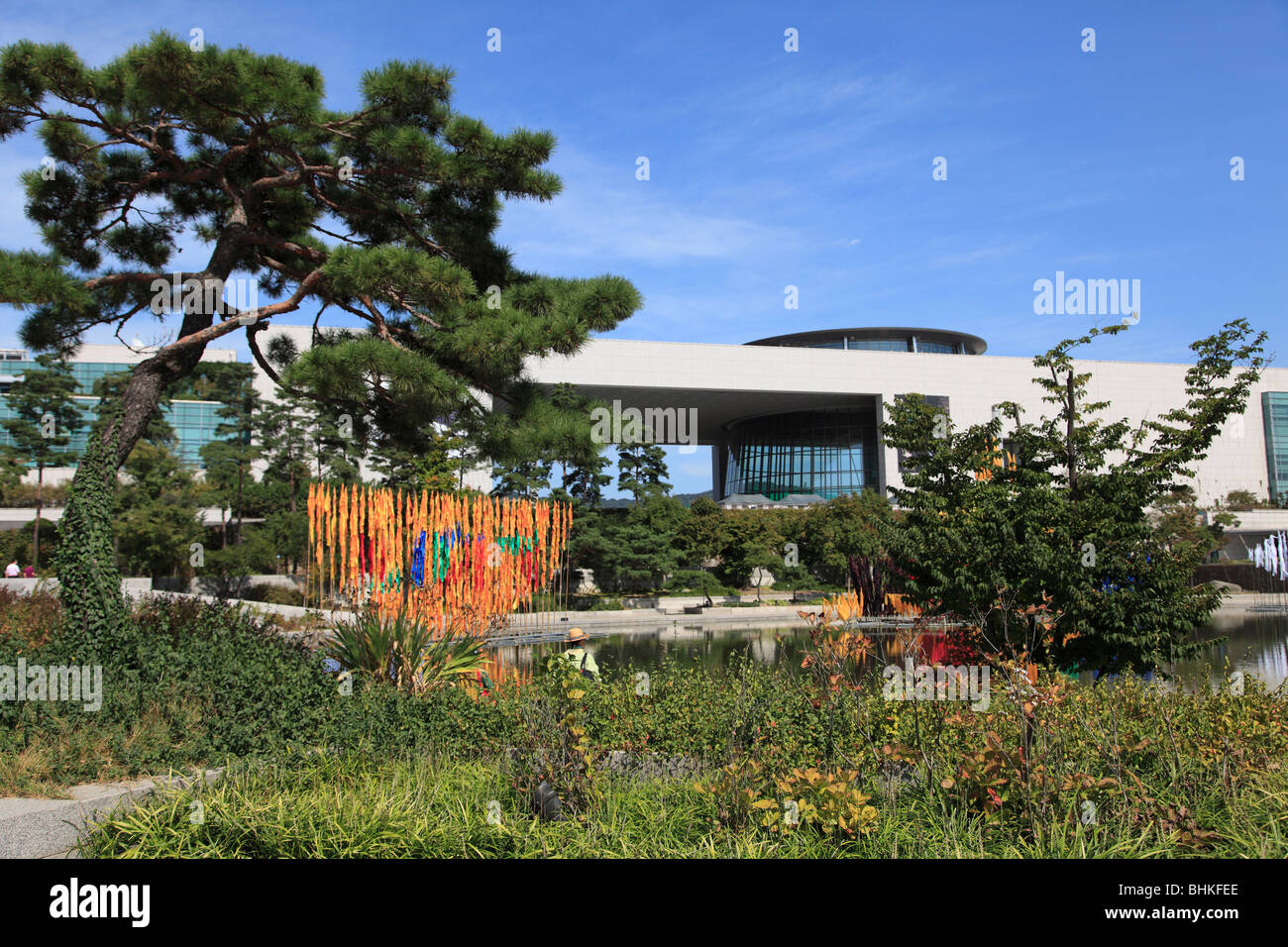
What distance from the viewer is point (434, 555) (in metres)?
10.9

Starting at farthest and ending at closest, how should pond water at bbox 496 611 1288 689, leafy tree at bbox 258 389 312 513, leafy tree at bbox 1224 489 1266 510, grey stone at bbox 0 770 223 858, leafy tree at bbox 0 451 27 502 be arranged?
leafy tree at bbox 1224 489 1266 510, leafy tree at bbox 258 389 312 513, leafy tree at bbox 0 451 27 502, pond water at bbox 496 611 1288 689, grey stone at bbox 0 770 223 858

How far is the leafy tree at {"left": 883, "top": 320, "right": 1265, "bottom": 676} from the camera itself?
841 cm

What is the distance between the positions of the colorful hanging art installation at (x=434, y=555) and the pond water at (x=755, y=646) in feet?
7.42

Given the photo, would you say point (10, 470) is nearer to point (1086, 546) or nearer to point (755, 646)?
point (755, 646)

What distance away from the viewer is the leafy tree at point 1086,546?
27.6 feet

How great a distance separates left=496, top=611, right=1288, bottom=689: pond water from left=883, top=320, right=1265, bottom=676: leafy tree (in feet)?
9.59

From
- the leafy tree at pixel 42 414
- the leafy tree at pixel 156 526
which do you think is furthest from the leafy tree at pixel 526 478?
the leafy tree at pixel 42 414

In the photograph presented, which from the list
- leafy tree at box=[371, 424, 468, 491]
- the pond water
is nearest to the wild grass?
leafy tree at box=[371, 424, 468, 491]

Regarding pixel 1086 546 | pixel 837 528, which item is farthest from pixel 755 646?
pixel 837 528

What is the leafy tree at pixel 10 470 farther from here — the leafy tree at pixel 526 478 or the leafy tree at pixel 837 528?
the leafy tree at pixel 837 528

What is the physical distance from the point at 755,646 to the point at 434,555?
10775 millimetres

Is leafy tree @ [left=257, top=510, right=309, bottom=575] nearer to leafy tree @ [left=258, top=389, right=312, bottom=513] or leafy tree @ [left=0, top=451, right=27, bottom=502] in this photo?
leafy tree @ [left=258, top=389, right=312, bottom=513]

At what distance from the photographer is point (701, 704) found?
6.36 metres
